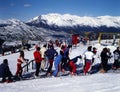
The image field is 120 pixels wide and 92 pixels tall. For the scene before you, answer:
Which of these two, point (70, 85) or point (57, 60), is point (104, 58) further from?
point (70, 85)

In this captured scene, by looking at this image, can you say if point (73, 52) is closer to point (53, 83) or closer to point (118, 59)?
point (118, 59)

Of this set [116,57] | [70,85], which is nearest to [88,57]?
[116,57]

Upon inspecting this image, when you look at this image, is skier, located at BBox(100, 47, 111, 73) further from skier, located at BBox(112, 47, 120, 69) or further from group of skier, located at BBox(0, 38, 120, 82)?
skier, located at BBox(112, 47, 120, 69)

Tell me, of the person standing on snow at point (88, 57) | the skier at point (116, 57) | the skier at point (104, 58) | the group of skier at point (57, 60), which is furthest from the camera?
the skier at point (116, 57)

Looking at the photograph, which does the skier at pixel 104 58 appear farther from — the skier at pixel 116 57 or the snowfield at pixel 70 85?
the snowfield at pixel 70 85

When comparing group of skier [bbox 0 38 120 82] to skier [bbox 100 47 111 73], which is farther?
skier [bbox 100 47 111 73]

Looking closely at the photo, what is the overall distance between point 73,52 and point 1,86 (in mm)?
18888

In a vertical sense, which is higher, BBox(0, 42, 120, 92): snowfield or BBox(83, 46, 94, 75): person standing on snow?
BBox(83, 46, 94, 75): person standing on snow

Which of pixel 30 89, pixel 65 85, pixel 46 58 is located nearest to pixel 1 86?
pixel 30 89

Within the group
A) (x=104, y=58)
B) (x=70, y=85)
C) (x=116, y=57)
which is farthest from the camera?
(x=116, y=57)

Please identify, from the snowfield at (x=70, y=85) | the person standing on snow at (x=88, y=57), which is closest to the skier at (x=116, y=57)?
the person standing on snow at (x=88, y=57)

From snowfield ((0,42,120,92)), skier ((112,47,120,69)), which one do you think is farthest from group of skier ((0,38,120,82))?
snowfield ((0,42,120,92))

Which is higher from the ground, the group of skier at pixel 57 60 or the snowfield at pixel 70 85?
the group of skier at pixel 57 60

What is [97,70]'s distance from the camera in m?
22.0
